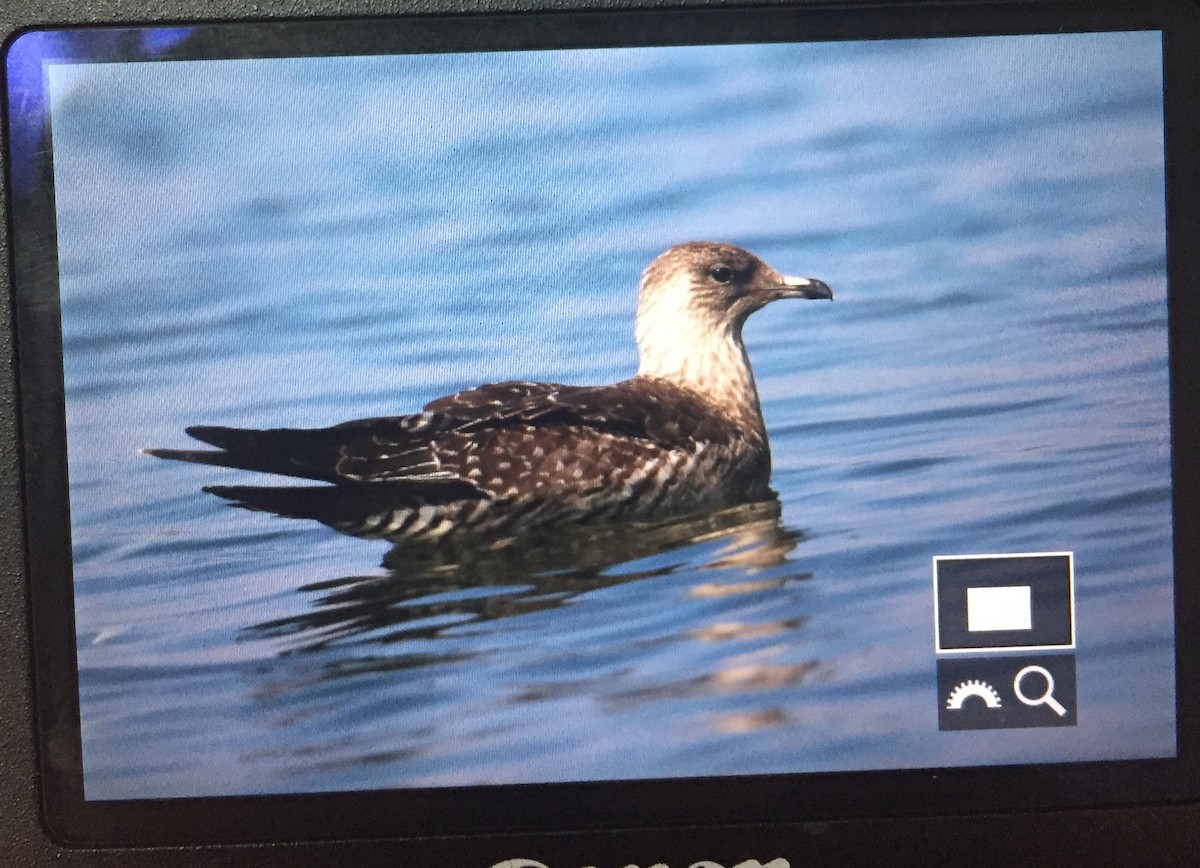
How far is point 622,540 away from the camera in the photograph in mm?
854

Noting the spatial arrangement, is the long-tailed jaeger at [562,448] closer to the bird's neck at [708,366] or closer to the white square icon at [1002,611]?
the bird's neck at [708,366]

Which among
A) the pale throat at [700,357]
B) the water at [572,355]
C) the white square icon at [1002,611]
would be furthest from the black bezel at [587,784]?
the pale throat at [700,357]

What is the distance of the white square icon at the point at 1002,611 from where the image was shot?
2.83ft

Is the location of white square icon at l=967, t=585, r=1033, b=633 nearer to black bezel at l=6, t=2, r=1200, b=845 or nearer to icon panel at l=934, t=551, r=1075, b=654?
icon panel at l=934, t=551, r=1075, b=654

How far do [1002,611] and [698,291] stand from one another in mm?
369

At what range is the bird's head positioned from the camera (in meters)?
0.85

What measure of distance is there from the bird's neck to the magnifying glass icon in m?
0.30

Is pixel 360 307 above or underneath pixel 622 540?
above

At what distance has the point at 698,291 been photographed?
0.85 metres

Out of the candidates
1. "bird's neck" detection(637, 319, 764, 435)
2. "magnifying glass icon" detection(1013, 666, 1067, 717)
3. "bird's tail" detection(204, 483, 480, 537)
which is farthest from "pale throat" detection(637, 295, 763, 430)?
"magnifying glass icon" detection(1013, 666, 1067, 717)

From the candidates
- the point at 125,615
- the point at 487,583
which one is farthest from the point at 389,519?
the point at 125,615

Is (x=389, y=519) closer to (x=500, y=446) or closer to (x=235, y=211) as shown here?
(x=500, y=446)

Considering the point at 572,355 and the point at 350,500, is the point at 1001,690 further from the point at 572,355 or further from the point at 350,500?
the point at 350,500

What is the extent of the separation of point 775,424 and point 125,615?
1.84 feet
